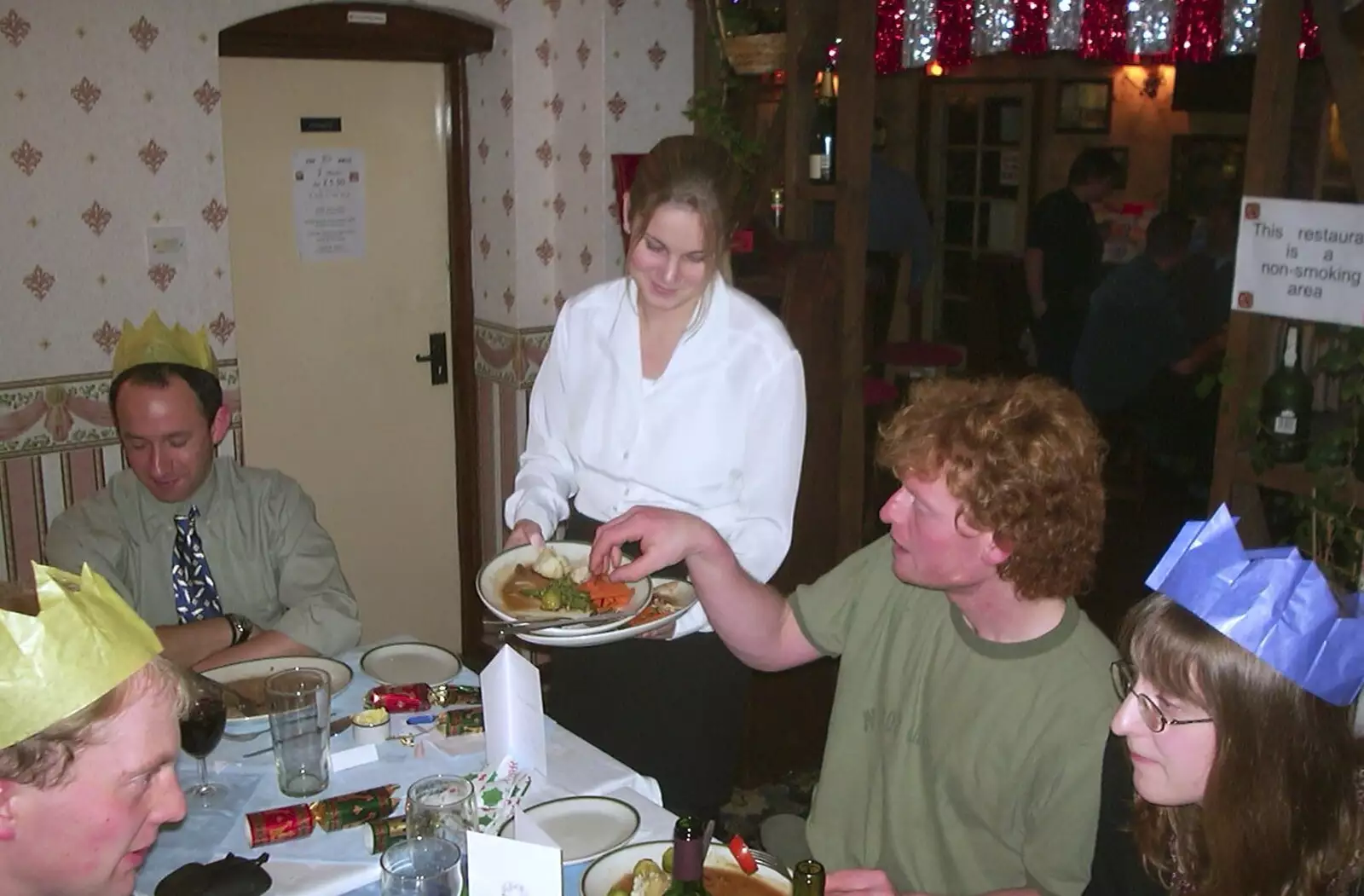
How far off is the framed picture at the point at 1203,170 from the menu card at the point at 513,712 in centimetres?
696

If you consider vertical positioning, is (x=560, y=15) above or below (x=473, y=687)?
above

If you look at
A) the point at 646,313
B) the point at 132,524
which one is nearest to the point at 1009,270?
the point at 646,313

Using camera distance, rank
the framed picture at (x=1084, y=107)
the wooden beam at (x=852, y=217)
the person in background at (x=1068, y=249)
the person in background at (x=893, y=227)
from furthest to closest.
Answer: the framed picture at (x=1084, y=107)
the person in background at (x=1068, y=249)
the person in background at (x=893, y=227)
the wooden beam at (x=852, y=217)

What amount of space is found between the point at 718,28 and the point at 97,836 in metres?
3.24

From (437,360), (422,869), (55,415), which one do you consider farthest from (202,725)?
(437,360)

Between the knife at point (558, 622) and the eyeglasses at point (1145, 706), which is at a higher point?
the eyeglasses at point (1145, 706)

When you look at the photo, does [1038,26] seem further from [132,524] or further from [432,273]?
[132,524]

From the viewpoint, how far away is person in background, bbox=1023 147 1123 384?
6.25 meters

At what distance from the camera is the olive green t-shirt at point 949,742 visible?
161cm

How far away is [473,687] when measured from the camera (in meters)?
2.05

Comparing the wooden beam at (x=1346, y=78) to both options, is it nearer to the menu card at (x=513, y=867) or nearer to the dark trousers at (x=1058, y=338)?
the menu card at (x=513, y=867)

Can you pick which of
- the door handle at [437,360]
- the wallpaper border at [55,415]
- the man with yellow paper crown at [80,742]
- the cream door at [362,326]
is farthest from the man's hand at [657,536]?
the door handle at [437,360]

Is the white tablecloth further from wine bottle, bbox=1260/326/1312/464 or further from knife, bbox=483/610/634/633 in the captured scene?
wine bottle, bbox=1260/326/1312/464

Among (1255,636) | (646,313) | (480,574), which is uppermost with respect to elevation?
(646,313)
